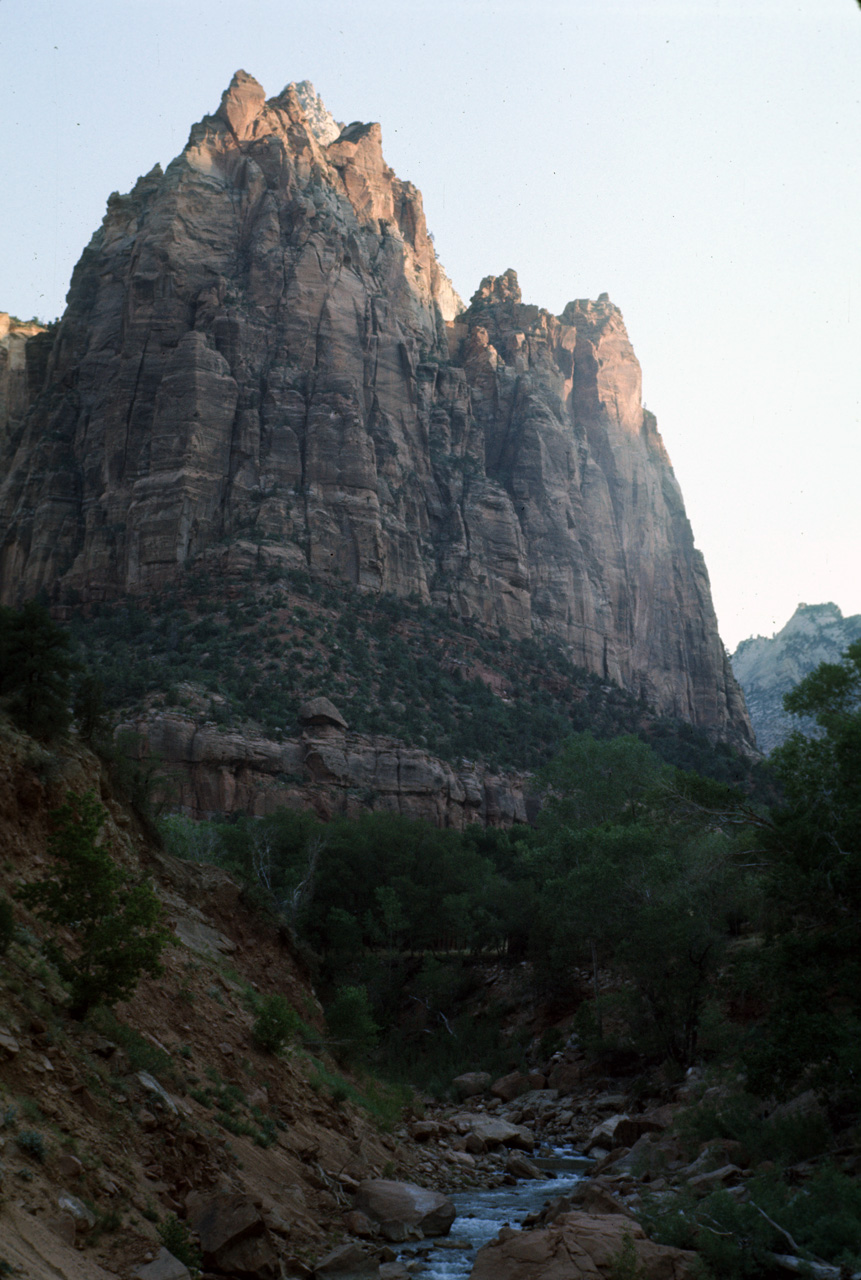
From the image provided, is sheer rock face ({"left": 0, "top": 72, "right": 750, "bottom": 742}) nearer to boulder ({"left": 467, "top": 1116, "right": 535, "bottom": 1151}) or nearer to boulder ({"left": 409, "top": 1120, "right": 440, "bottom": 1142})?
boulder ({"left": 467, "top": 1116, "right": 535, "bottom": 1151})

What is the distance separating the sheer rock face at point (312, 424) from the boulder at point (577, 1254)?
6506 cm

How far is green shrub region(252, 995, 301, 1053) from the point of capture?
16.4 metres

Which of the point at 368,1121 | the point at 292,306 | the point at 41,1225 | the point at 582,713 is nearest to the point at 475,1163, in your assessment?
the point at 368,1121

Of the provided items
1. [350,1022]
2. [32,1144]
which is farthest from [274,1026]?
[32,1144]

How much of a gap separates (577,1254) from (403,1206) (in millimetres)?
4321

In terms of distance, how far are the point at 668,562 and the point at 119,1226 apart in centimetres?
13543

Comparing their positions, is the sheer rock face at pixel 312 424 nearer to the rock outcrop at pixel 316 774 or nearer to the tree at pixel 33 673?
the rock outcrop at pixel 316 774

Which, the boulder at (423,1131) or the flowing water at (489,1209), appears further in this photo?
the boulder at (423,1131)

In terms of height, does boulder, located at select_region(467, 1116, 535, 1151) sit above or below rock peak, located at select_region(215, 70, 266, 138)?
below

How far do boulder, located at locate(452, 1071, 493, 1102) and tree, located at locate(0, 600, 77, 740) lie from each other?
66.9 ft

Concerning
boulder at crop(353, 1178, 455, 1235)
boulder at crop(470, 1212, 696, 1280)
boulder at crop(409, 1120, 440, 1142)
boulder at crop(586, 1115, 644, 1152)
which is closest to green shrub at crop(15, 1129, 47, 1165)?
boulder at crop(470, 1212, 696, 1280)

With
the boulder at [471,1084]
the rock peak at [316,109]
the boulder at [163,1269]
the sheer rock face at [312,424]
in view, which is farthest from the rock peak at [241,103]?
the boulder at [163,1269]

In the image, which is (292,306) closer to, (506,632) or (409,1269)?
(506,632)

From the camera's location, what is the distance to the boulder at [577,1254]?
10539 millimetres
